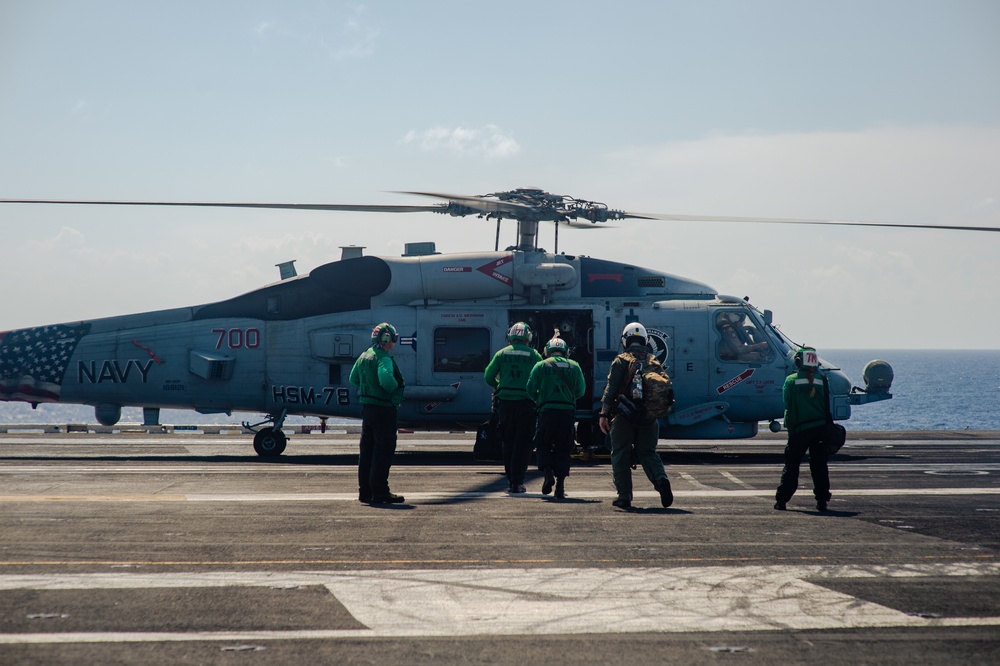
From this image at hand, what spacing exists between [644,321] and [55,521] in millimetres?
11608

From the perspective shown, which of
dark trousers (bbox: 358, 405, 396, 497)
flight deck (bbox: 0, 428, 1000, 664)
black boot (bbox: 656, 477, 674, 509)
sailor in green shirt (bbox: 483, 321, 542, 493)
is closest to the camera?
flight deck (bbox: 0, 428, 1000, 664)

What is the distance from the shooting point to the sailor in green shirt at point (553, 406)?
40.7 feet

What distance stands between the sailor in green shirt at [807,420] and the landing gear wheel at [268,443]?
10045mm

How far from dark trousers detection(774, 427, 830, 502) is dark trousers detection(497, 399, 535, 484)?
3231mm

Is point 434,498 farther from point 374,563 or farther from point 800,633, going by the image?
point 800,633

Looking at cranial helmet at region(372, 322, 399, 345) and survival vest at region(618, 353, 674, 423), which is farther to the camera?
cranial helmet at region(372, 322, 399, 345)

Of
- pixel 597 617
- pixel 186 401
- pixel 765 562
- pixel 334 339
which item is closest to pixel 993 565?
pixel 765 562

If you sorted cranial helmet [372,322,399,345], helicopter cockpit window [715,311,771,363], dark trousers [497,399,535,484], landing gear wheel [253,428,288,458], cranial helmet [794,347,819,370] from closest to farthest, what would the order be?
cranial helmet [794,347,819,370]
cranial helmet [372,322,399,345]
dark trousers [497,399,535,484]
landing gear wheel [253,428,288,458]
helicopter cockpit window [715,311,771,363]

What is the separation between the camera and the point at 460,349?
60.8 ft

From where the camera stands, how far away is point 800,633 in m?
6.16

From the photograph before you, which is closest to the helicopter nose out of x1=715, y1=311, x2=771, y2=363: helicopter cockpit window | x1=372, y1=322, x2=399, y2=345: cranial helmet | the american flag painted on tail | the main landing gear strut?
x1=715, y1=311, x2=771, y2=363: helicopter cockpit window

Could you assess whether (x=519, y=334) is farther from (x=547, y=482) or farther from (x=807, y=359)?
(x=807, y=359)

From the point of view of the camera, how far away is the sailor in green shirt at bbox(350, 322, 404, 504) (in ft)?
38.7

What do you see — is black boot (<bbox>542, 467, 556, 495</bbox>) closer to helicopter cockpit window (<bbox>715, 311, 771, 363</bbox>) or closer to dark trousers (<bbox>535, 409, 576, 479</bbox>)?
dark trousers (<bbox>535, 409, 576, 479</bbox>)
